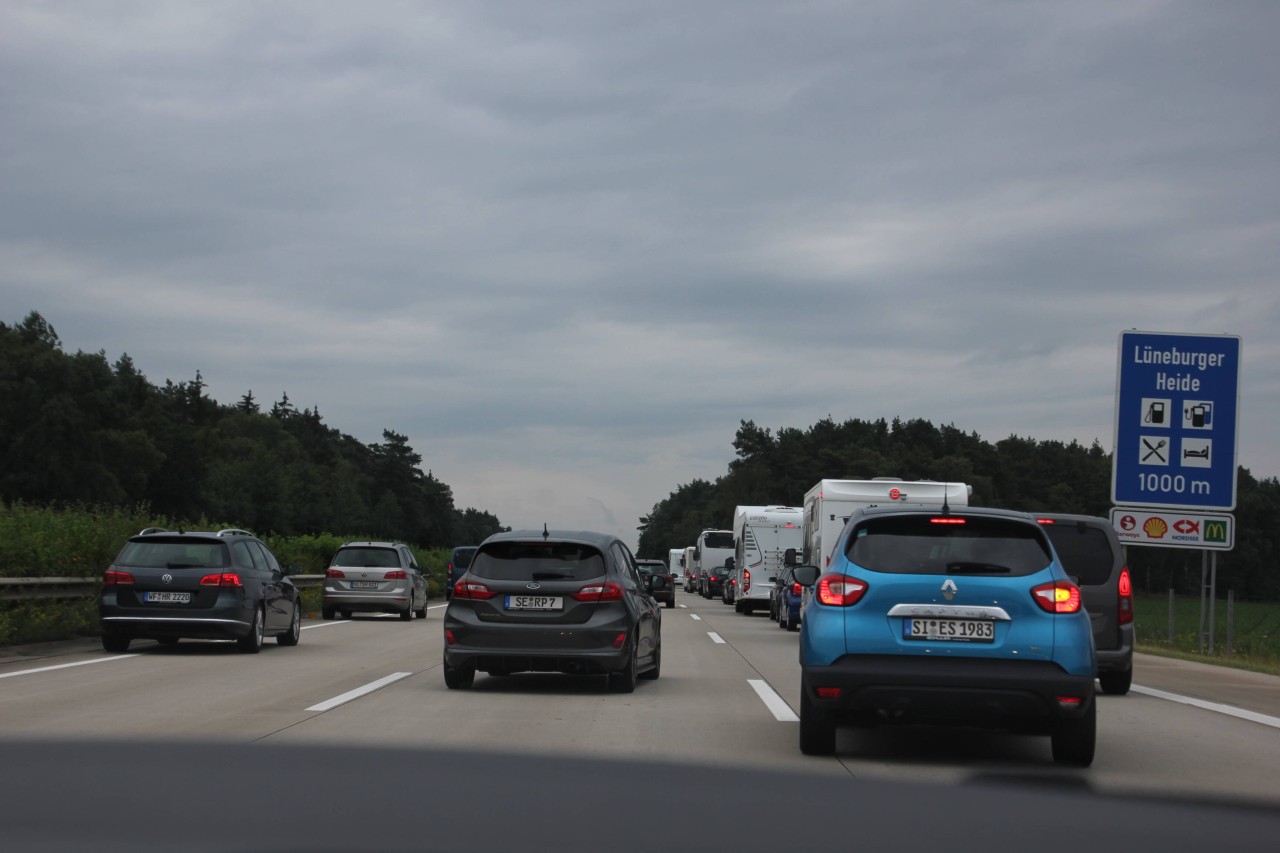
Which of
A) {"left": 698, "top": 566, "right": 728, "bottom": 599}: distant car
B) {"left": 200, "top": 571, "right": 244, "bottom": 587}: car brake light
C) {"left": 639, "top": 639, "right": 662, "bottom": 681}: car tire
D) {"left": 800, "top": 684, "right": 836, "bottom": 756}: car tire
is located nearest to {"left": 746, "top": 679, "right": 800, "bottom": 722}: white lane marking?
{"left": 639, "top": 639, "right": 662, "bottom": 681}: car tire

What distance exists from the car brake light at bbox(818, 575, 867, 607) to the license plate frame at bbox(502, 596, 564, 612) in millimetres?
4734

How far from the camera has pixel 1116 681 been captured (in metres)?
14.7

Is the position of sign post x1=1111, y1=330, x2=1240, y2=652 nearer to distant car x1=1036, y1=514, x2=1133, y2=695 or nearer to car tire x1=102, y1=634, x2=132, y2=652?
distant car x1=1036, y1=514, x2=1133, y2=695

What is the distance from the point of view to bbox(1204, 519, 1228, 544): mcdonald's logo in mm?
25234

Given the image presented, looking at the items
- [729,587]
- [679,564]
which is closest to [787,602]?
[729,587]

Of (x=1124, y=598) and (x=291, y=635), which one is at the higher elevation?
(x=1124, y=598)

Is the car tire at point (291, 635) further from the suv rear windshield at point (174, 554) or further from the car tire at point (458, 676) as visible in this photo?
the car tire at point (458, 676)

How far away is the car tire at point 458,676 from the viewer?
13.7 m

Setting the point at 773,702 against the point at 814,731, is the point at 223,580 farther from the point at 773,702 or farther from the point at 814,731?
the point at 814,731

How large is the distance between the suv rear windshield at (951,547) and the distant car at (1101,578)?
5329 mm

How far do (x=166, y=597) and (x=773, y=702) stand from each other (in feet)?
27.7

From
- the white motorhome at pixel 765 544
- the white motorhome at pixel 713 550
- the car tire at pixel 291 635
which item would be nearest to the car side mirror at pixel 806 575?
the car tire at pixel 291 635

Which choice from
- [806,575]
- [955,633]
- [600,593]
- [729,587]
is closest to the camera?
[955,633]

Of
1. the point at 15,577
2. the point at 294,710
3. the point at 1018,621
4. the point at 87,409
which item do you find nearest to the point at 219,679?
the point at 294,710
